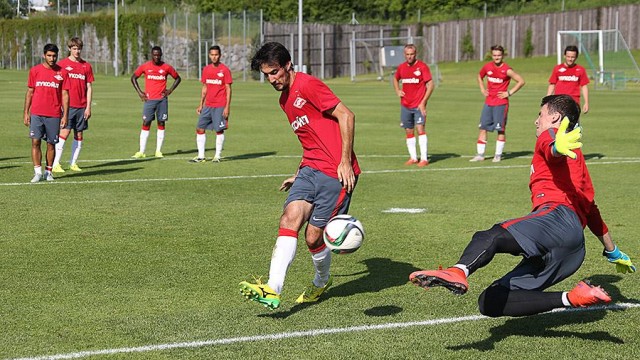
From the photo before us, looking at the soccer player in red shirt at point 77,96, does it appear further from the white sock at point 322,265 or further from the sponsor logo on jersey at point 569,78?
the white sock at point 322,265

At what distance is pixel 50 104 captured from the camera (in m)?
17.3

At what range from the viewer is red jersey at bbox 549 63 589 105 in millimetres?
20859

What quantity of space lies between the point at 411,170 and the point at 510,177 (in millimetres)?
2066

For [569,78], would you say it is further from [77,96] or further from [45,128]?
[45,128]

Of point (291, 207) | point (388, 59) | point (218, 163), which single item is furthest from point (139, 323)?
point (388, 59)

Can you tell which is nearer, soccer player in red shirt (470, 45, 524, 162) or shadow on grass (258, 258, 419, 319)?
shadow on grass (258, 258, 419, 319)

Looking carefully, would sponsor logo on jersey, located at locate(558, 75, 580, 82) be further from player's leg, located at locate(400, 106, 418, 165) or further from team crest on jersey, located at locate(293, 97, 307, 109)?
team crest on jersey, located at locate(293, 97, 307, 109)

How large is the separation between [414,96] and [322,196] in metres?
12.9

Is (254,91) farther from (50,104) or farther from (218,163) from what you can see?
(50,104)

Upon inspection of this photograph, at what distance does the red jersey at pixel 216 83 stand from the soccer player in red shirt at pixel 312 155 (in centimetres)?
1292

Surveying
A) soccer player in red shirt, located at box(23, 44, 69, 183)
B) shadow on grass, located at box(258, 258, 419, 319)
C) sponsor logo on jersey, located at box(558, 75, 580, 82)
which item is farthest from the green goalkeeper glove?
sponsor logo on jersey, located at box(558, 75, 580, 82)

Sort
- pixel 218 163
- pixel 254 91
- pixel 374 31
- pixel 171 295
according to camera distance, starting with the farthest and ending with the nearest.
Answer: pixel 374 31, pixel 254 91, pixel 218 163, pixel 171 295

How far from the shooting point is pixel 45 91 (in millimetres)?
17281

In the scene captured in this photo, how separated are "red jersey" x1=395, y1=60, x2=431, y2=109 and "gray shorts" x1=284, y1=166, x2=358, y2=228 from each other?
41.3 ft
